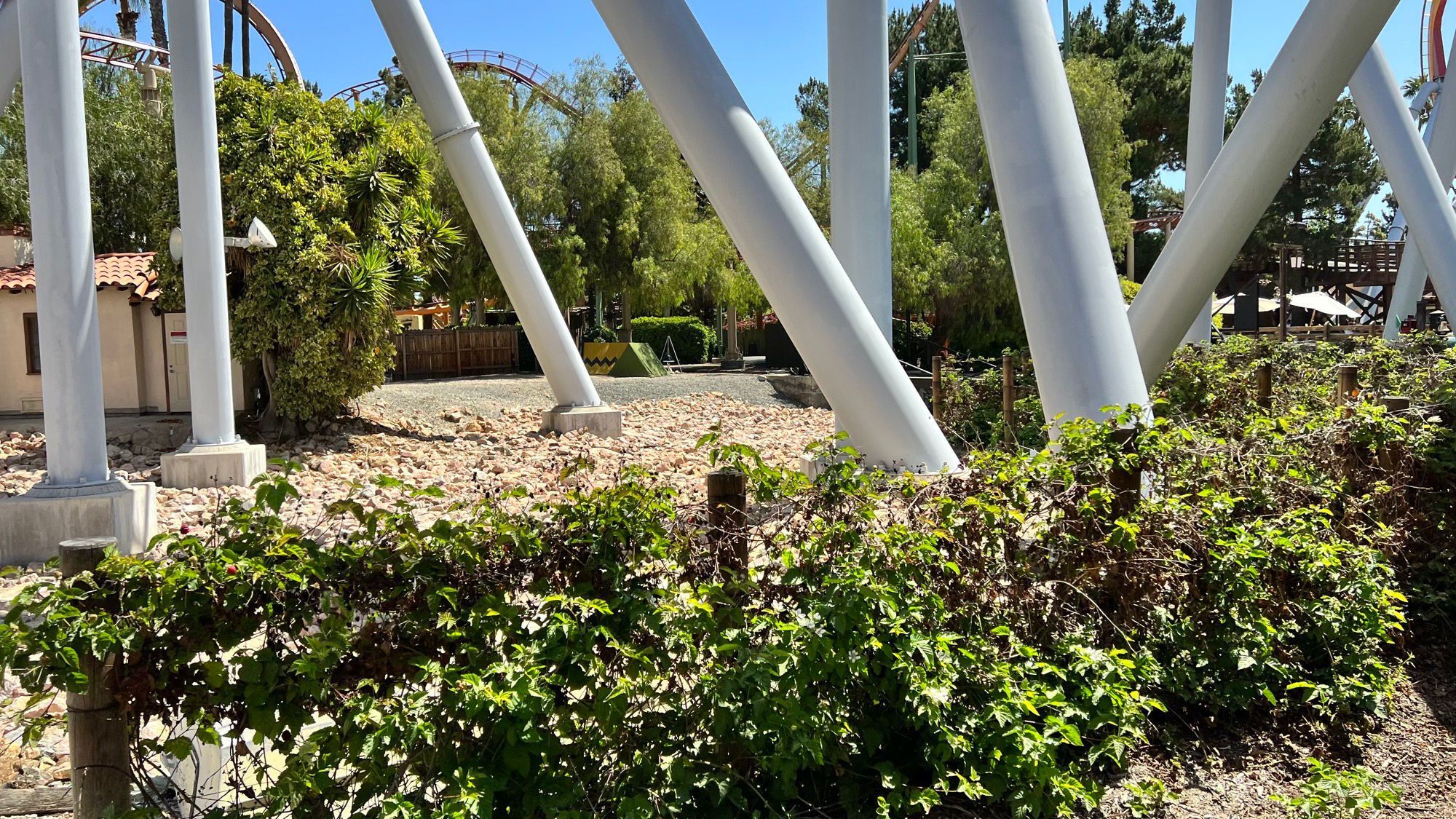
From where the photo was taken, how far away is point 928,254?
25281 millimetres

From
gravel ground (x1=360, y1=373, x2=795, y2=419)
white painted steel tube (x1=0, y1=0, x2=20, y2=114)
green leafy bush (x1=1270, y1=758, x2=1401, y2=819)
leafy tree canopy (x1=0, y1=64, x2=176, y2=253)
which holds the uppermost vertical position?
leafy tree canopy (x1=0, y1=64, x2=176, y2=253)

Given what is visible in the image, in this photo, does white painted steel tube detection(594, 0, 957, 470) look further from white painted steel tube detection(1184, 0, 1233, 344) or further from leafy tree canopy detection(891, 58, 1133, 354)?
leafy tree canopy detection(891, 58, 1133, 354)

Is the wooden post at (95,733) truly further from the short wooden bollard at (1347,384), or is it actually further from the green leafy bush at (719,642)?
the short wooden bollard at (1347,384)

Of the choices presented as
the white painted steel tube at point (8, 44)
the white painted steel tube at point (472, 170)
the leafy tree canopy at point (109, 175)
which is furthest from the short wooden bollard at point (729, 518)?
the leafy tree canopy at point (109, 175)

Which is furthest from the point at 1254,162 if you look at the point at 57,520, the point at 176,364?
the point at 176,364

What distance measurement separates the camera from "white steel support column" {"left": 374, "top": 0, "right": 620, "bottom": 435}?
41.8 ft

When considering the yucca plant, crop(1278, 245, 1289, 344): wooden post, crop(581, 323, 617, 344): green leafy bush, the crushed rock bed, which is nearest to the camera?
the crushed rock bed

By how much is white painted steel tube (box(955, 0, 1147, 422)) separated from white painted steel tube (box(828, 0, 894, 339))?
289cm

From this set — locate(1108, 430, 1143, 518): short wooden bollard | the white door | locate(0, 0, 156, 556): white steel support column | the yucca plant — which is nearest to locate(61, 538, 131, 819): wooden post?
locate(1108, 430, 1143, 518): short wooden bollard

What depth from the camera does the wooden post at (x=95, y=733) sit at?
2.68m

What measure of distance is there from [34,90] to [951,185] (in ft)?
69.8

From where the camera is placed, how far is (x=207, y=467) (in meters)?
10.8

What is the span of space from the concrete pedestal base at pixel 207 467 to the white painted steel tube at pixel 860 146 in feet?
21.3

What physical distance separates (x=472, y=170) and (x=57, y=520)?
6.83 m
